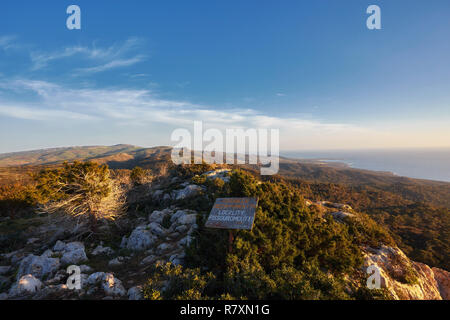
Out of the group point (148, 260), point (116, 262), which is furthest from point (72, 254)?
point (148, 260)

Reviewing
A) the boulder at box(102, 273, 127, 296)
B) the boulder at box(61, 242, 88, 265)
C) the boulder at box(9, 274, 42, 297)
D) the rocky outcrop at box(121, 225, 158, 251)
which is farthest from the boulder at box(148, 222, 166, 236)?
the boulder at box(9, 274, 42, 297)

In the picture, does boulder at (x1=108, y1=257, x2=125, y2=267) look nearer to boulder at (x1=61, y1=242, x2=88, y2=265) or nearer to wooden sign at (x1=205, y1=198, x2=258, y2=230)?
boulder at (x1=61, y1=242, x2=88, y2=265)

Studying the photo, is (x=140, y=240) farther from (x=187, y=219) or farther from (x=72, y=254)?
(x=187, y=219)

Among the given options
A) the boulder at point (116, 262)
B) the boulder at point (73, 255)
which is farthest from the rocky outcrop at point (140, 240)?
the boulder at point (73, 255)

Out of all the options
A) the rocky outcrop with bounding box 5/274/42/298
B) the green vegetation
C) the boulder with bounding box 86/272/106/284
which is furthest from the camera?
the boulder with bounding box 86/272/106/284

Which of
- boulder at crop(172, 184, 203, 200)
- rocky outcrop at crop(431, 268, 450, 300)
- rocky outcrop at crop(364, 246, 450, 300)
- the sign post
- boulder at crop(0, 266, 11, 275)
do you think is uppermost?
the sign post

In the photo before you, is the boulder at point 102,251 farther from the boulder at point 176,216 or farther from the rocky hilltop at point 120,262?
the boulder at point 176,216

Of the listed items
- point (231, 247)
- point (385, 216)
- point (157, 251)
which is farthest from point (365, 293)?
point (385, 216)

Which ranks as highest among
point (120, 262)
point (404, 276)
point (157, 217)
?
point (157, 217)
